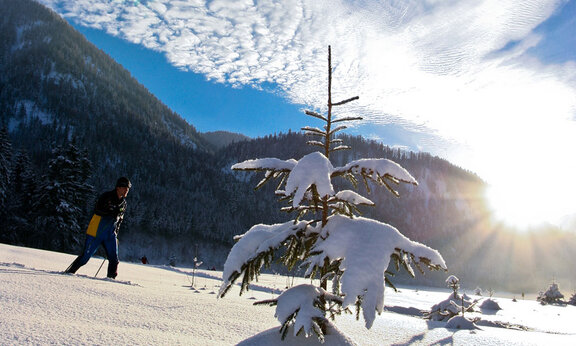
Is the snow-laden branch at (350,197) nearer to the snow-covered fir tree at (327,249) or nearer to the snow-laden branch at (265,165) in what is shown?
the snow-covered fir tree at (327,249)

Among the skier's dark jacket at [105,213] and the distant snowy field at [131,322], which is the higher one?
the skier's dark jacket at [105,213]

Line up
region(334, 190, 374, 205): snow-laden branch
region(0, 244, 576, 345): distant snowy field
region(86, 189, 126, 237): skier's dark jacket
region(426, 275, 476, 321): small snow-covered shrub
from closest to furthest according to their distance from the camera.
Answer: region(0, 244, 576, 345): distant snowy field < region(334, 190, 374, 205): snow-laden branch < region(86, 189, 126, 237): skier's dark jacket < region(426, 275, 476, 321): small snow-covered shrub

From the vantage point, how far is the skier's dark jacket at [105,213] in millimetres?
5047

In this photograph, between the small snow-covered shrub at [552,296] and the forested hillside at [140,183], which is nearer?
the forested hillside at [140,183]

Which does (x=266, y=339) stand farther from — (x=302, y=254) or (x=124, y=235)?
(x=124, y=235)

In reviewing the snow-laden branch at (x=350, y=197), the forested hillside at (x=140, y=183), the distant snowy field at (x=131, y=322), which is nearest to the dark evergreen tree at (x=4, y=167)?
the forested hillside at (x=140, y=183)

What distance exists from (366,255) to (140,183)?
360 ft

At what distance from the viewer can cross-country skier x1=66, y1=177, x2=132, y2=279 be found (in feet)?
16.3

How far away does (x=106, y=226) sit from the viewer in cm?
512

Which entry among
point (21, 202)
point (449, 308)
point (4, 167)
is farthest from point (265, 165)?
point (21, 202)

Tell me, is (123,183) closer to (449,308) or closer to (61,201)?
(449,308)

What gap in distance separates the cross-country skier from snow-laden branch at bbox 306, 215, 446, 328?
13.2 feet

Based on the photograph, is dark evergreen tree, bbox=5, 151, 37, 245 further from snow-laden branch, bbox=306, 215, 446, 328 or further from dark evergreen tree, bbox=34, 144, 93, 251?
snow-laden branch, bbox=306, 215, 446, 328

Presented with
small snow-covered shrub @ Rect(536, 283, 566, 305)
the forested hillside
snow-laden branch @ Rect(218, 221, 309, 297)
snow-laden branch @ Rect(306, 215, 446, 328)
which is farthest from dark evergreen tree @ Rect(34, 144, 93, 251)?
small snow-covered shrub @ Rect(536, 283, 566, 305)
